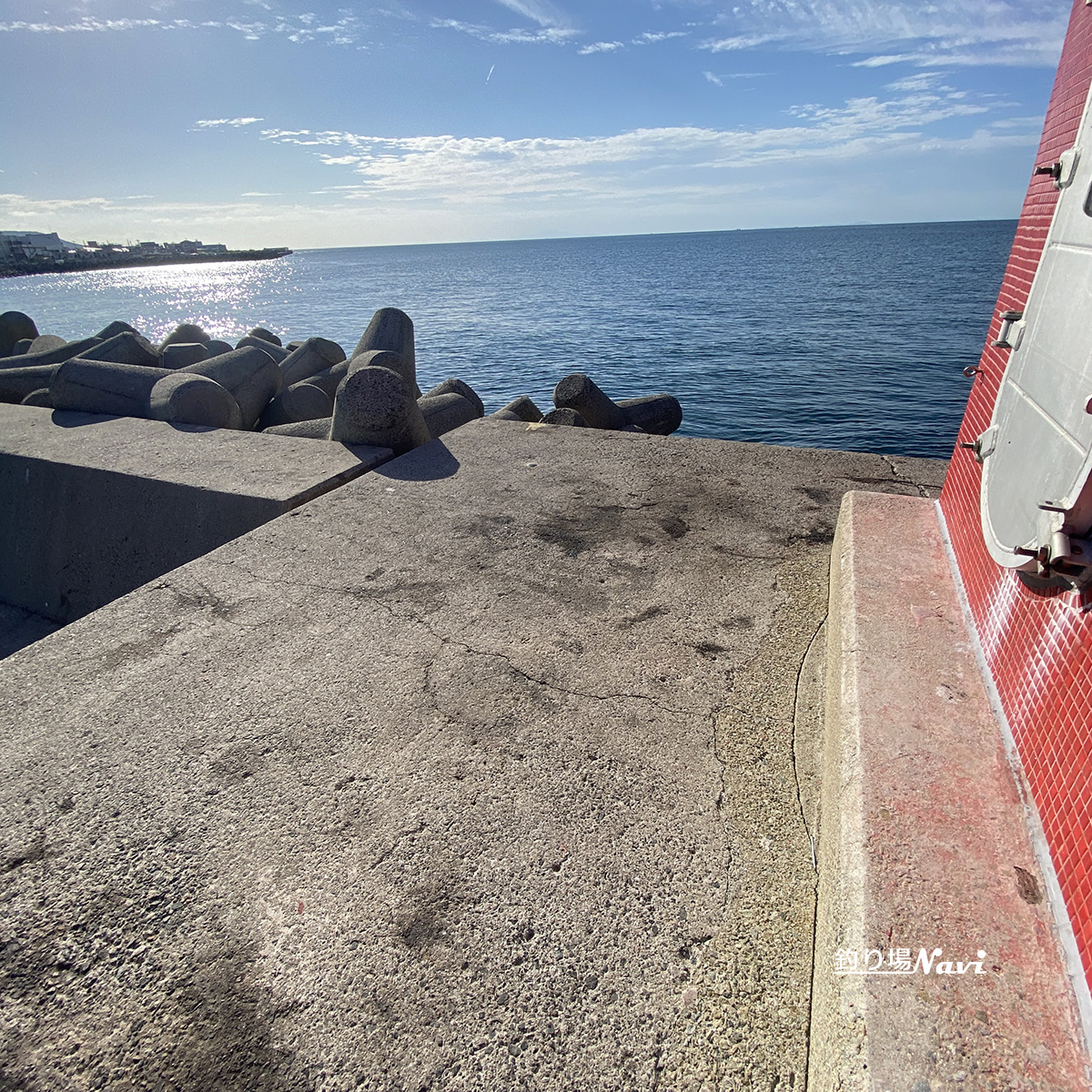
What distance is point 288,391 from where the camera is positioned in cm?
772

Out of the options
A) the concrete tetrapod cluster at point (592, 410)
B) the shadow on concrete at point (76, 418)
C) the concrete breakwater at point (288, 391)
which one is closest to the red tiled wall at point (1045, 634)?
the concrete breakwater at point (288, 391)

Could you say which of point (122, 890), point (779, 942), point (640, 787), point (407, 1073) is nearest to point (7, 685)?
point (122, 890)

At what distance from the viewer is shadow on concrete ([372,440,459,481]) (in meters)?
4.73

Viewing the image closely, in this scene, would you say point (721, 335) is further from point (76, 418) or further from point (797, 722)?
point (797, 722)

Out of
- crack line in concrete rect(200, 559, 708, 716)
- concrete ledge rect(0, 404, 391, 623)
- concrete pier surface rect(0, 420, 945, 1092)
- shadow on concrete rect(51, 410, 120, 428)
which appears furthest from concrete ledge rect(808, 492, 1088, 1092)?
shadow on concrete rect(51, 410, 120, 428)

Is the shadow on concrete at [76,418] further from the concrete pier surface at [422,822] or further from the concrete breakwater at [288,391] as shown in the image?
the concrete pier surface at [422,822]

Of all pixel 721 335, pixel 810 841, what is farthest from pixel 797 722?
pixel 721 335

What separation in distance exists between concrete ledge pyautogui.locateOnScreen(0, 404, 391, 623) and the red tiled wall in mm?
3697

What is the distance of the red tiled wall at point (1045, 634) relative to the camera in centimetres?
149

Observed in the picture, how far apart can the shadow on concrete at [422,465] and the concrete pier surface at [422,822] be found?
1.19 meters

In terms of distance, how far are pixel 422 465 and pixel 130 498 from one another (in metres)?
2.02

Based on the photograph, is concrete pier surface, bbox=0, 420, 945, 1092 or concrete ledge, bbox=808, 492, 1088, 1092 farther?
concrete pier surface, bbox=0, 420, 945, 1092

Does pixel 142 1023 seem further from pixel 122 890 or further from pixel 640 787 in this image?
pixel 640 787

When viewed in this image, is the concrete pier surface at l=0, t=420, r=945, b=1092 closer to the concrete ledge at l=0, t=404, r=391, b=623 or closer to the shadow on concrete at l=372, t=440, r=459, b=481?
the concrete ledge at l=0, t=404, r=391, b=623
